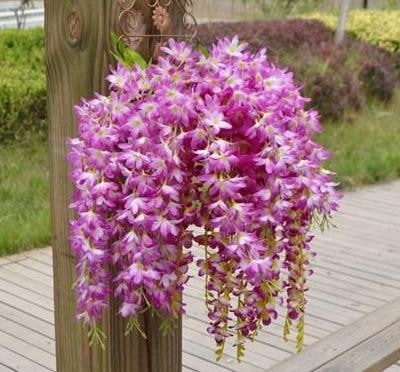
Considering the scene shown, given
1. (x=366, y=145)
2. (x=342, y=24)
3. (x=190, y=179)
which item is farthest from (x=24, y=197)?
(x=342, y=24)

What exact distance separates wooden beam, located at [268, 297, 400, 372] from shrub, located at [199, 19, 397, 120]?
6.30 metres

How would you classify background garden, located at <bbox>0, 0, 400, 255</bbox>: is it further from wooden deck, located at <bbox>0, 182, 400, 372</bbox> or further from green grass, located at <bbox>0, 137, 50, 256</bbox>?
wooden deck, located at <bbox>0, 182, 400, 372</bbox>

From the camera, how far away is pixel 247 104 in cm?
163

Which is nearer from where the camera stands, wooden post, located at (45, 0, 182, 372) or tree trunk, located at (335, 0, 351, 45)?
wooden post, located at (45, 0, 182, 372)

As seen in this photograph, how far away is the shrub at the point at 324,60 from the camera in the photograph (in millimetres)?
9227

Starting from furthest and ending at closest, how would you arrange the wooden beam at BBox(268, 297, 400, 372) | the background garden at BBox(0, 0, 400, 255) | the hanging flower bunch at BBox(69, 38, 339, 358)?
the background garden at BBox(0, 0, 400, 255), the wooden beam at BBox(268, 297, 400, 372), the hanging flower bunch at BBox(69, 38, 339, 358)

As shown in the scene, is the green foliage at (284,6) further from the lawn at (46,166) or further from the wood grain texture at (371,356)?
the wood grain texture at (371,356)

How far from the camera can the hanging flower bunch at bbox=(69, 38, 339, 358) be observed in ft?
5.19

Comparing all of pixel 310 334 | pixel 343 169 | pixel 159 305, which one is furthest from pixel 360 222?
pixel 159 305

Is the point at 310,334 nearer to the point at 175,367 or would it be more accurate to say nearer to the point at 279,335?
the point at 279,335

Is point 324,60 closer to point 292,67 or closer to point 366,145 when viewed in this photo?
point 292,67

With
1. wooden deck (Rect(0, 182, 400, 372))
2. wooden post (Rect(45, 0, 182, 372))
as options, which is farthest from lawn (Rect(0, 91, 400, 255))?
wooden post (Rect(45, 0, 182, 372))

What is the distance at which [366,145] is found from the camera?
27.6 ft

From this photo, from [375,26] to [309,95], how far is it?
338 centimetres
